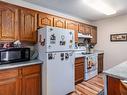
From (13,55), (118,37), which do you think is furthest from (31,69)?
(118,37)

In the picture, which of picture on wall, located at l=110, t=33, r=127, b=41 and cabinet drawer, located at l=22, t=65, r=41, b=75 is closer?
cabinet drawer, located at l=22, t=65, r=41, b=75

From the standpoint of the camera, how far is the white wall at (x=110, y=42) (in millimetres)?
4352

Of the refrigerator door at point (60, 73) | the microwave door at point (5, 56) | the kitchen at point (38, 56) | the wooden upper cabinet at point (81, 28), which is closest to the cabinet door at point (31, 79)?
the kitchen at point (38, 56)

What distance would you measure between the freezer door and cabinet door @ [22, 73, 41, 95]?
691 mm

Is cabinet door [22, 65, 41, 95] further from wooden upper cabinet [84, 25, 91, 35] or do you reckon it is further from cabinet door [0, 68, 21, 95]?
wooden upper cabinet [84, 25, 91, 35]

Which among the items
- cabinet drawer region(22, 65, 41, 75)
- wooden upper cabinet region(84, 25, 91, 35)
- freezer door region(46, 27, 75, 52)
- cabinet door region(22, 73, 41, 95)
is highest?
wooden upper cabinet region(84, 25, 91, 35)

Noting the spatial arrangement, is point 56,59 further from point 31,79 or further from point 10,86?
point 10,86

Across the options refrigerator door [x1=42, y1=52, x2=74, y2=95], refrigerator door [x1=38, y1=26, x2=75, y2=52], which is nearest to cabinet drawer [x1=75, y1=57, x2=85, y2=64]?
refrigerator door [x1=42, y1=52, x2=74, y2=95]

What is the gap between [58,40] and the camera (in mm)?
2672

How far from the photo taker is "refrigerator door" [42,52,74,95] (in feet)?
8.23

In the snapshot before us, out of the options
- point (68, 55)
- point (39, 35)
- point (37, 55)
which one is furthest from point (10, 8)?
point (68, 55)

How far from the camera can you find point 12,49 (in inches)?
92.6

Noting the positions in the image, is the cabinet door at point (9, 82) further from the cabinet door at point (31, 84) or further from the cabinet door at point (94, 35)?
→ the cabinet door at point (94, 35)

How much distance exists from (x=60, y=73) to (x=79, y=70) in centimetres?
113
